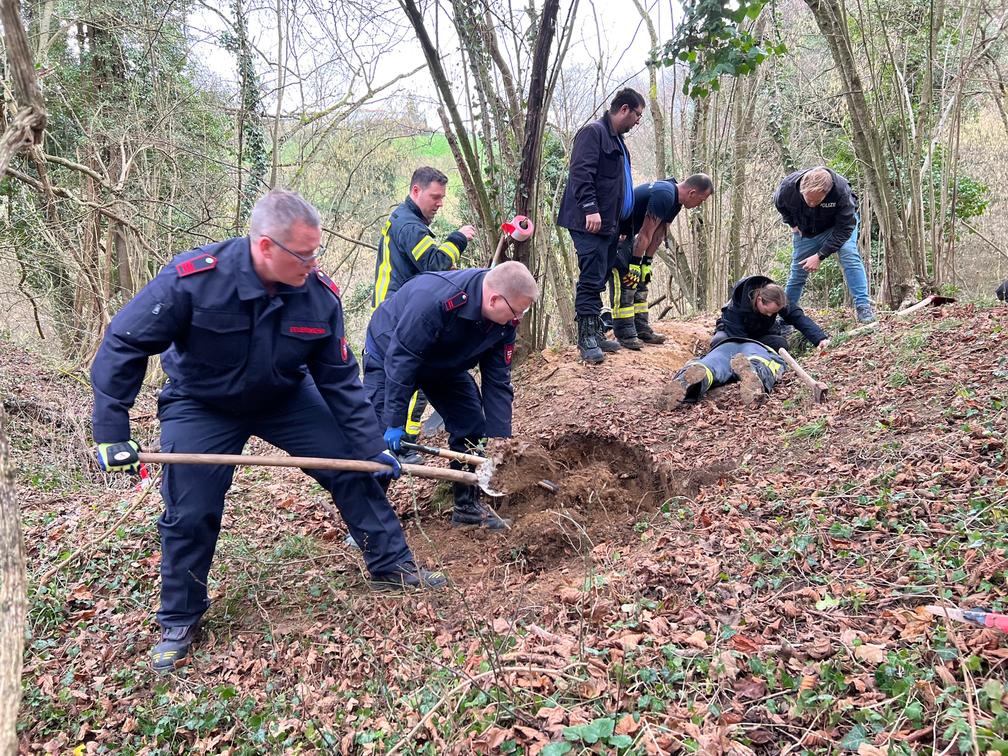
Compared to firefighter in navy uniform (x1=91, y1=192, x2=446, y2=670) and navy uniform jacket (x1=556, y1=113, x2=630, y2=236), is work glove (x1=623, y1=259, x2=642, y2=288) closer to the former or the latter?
navy uniform jacket (x1=556, y1=113, x2=630, y2=236)

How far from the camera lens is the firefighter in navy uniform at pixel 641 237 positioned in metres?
6.30

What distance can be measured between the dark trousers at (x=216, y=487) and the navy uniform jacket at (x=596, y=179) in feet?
10.8

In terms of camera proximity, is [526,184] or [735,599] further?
[526,184]

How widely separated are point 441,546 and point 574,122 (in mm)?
8418

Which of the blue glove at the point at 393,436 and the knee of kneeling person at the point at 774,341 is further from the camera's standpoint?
the knee of kneeling person at the point at 774,341

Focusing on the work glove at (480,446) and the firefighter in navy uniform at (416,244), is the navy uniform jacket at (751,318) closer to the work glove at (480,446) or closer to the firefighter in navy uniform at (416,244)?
the firefighter in navy uniform at (416,244)

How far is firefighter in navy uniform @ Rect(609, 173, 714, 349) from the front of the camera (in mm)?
6297

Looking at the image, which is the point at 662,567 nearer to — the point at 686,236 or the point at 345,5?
the point at 345,5

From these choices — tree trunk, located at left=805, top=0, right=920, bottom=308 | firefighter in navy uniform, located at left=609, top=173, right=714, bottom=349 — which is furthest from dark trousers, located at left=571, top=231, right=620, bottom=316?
tree trunk, located at left=805, top=0, right=920, bottom=308

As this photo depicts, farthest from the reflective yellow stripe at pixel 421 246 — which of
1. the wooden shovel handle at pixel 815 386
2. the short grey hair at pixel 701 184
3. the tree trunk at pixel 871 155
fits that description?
the tree trunk at pixel 871 155

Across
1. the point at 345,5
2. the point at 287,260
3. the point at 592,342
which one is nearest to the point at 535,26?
the point at 345,5

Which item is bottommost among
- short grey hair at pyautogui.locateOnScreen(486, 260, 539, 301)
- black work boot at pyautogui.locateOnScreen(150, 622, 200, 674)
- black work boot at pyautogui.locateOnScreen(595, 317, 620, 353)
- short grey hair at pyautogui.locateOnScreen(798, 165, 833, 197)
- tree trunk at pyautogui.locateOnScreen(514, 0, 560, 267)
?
black work boot at pyautogui.locateOnScreen(150, 622, 200, 674)

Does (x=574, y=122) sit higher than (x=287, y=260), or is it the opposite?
(x=574, y=122)

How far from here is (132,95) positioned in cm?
1022
